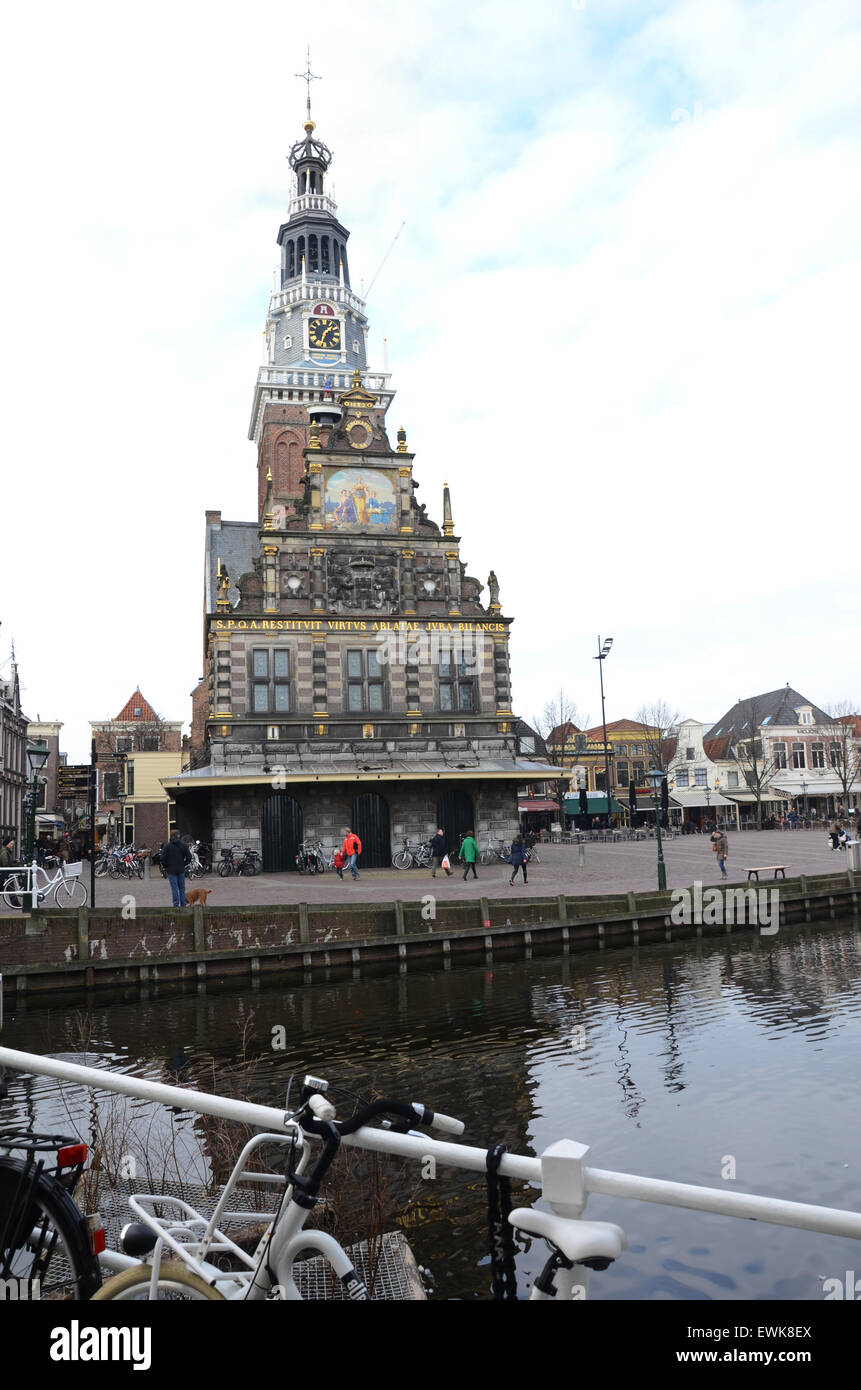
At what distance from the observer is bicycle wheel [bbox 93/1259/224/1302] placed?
338cm

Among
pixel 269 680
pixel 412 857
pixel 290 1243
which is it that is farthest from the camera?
pixel 269 680

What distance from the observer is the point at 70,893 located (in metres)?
21.9

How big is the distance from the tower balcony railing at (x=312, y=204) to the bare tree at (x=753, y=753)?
5083 centimetres

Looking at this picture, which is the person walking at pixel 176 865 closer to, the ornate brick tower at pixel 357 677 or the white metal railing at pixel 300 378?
the ornate brick tower at pixel 357 677

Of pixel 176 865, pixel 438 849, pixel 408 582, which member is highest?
pixel 408 582

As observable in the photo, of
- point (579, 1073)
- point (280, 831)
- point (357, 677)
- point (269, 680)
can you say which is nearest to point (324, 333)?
point (357, 677)

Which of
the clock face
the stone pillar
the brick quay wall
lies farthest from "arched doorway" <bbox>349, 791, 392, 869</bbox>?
the clock face

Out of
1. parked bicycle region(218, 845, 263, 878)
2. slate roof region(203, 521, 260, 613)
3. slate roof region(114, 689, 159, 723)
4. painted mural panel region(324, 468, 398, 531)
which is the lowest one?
parked bicycle region(218, 845, 263, 878)

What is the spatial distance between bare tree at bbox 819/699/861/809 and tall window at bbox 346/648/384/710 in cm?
4676

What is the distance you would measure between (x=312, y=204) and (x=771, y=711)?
5255 centimetres

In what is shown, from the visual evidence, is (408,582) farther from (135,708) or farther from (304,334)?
(135,708)

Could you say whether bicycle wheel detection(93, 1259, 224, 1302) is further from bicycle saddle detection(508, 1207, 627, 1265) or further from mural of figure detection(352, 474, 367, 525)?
mural of figure detection(352, 474, 367, 525)

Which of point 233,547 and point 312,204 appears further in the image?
point 312,204

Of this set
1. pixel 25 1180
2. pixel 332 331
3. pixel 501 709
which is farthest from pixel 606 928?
pixel 332 331
